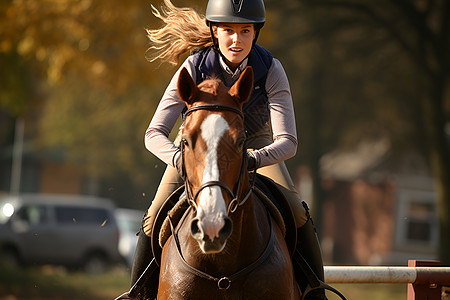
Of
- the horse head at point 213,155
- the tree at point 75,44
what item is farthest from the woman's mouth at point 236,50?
the tree at point 75,44

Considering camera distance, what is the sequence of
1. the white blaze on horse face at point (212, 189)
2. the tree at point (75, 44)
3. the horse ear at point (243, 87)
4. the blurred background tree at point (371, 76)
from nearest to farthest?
the white blaze on horse face at point (212, 189) → the horse ear at point (243, 87) → the tree at point (75, 44) → the blurred background tree at point (371, 76)

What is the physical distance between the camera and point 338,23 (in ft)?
73.9

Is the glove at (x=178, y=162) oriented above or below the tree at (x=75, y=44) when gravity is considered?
below

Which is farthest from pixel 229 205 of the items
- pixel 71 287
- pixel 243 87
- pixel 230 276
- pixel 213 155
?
pixel 71 287

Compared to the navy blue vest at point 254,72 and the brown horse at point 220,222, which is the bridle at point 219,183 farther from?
the navy blue vest at point 254,72

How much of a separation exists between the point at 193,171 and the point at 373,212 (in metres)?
37.5

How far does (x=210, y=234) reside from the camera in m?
3.42

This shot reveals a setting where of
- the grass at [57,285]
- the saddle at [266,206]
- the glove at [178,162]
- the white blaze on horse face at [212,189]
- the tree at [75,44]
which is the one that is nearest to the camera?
the white blaze on horse face at [212,189]

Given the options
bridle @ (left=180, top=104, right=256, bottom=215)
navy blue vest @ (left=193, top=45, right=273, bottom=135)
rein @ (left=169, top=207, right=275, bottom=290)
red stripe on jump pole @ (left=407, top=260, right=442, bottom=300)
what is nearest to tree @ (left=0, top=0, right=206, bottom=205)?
red stripe on jump pole @ (left=407, top=260, right=442, bottom=300)

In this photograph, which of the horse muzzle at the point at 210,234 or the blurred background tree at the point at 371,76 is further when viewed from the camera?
the blurred background tree at the point at 371,76

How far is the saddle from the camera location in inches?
173

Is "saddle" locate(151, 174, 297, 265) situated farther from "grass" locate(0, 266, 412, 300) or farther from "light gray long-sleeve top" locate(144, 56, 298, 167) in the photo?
"grass" locate(0, 266, 412, 300)

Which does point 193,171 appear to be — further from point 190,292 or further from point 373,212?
point 373,212

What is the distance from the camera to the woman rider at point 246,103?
Answer: 4453 mm
